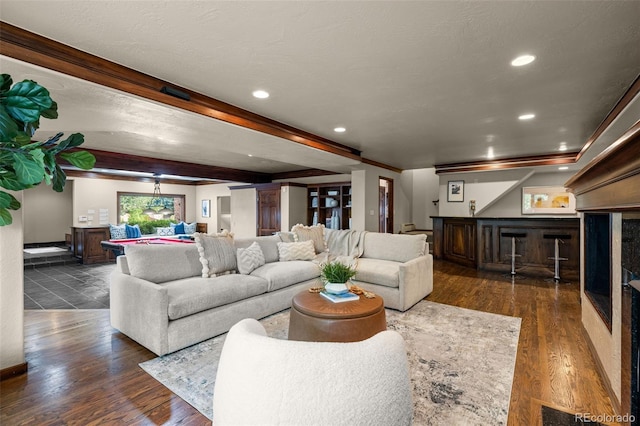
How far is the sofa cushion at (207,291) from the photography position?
259 cm

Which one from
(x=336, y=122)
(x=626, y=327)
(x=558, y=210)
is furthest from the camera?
(x=558, y=210)

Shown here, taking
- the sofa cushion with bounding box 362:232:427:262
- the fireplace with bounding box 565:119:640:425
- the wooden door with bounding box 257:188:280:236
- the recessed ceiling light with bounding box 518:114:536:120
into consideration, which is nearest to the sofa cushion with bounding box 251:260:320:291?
the sofa cushion with bounding box 362:232:427:262

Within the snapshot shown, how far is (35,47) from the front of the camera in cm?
191

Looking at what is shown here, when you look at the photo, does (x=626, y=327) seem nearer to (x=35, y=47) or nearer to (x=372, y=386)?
(x=372, y=386)

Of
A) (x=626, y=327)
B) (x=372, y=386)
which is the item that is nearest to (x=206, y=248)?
(x=372, y=386)

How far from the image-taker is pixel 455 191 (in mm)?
7586

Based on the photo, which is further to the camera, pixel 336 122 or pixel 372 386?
pixel 336 122

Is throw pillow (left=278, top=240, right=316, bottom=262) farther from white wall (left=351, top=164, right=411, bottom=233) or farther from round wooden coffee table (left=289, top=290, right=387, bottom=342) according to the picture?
white wall (left=351, top=164, right=411, bottom=233)

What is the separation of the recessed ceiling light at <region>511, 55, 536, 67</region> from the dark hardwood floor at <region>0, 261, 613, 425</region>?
2345mm

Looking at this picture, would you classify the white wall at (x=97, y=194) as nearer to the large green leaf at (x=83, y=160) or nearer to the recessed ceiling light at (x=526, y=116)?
the large green leaf at (x=83, y=160)

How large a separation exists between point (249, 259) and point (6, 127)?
2507mm

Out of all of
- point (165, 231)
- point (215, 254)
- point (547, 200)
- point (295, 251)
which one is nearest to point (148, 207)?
point (165, 231)

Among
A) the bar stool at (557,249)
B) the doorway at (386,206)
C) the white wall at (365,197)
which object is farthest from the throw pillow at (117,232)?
the bar stool at (557,249)

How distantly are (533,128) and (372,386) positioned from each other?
4620mm
